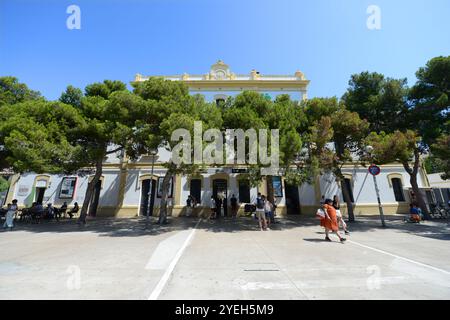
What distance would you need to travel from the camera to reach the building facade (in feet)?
59.7

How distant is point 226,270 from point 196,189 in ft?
46.6

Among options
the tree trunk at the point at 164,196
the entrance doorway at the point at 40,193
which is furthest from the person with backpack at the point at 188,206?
the entrance doorway at the point at 40,193

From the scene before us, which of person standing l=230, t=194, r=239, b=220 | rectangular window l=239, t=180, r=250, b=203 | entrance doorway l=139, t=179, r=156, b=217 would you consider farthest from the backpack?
entrance doorway l=139, t=179, r=156, b=217

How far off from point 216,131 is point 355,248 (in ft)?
26.4

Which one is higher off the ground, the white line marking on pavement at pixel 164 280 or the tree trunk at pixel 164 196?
the tree trunk at pixel 164 196

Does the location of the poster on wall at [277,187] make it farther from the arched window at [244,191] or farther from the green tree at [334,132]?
the green tree at [334,132]

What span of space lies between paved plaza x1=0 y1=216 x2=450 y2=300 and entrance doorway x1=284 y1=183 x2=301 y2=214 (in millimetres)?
10667

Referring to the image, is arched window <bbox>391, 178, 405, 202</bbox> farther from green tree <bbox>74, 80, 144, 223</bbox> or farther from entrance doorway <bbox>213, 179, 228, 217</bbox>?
green tree <bbox>74, 80, 144, 223</bbox>

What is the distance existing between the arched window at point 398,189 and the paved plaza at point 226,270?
1293 cm

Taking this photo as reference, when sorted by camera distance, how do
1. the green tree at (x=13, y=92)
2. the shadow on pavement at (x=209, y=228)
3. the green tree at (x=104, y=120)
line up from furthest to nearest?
the green tree at (x=13, y=92), the green tree at (x=104, y=120), the shadow on pavement at (x=209, y=228)

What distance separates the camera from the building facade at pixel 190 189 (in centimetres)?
1820

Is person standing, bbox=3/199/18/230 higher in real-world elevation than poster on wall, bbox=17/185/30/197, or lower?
lower

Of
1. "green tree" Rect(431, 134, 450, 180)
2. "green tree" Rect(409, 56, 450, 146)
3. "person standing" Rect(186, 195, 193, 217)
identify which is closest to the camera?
"green tree" Rect(431, 134, 450, 180)
